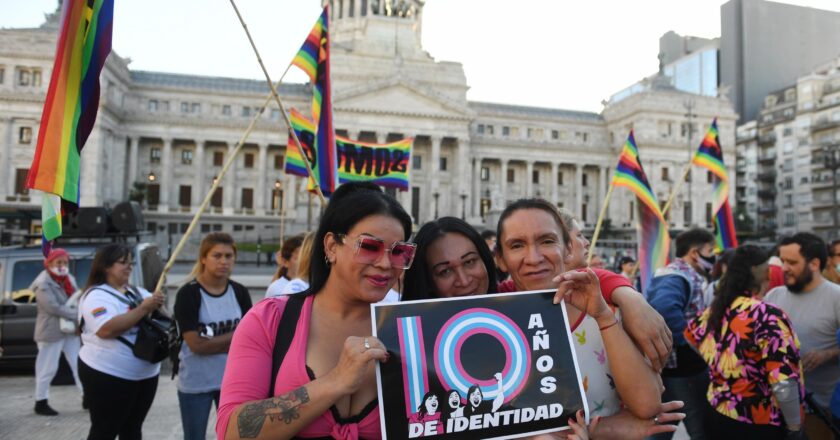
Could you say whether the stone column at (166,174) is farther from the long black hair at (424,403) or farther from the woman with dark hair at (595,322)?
the long black hair at (424,403)

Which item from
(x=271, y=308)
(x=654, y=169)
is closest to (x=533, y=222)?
(x=271, y=308)

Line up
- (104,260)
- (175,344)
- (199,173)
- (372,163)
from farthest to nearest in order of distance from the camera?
(199,173) → (372,163) → (104,260) → (175,344)

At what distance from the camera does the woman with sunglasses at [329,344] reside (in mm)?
1909

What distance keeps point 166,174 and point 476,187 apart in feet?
92.9

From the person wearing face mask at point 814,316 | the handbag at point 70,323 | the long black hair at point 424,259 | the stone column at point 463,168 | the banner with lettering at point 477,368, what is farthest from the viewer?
the stone column at point 463,168

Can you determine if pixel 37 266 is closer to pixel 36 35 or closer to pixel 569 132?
pixel 36 35

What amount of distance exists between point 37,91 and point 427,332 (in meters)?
52.8

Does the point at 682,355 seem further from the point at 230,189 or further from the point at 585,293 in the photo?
the point at 230,189

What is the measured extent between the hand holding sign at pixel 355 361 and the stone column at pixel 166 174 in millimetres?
53858

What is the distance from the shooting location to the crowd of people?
2035mm

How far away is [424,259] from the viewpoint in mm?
2707

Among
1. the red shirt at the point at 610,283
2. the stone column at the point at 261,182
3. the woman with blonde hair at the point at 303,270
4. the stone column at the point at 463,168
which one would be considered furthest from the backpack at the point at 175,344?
the stone column at the point at 261,182

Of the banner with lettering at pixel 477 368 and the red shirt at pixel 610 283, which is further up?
the red shirt at pixel 610 283

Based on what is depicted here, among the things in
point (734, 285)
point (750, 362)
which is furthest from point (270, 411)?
point (734, 285)
